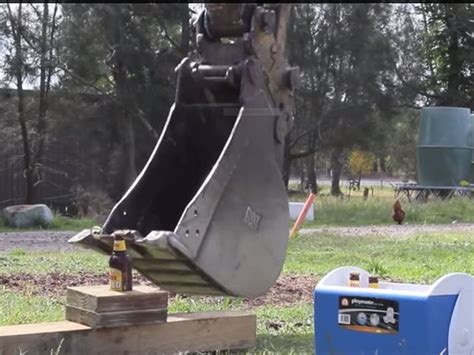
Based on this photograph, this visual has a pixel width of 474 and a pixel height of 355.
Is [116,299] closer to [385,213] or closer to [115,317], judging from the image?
[115,317]

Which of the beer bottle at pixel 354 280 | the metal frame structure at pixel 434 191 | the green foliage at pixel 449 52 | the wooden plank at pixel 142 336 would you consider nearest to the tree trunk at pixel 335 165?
the metal frame structure at pixel 434 191

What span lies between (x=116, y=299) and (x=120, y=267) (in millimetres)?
295

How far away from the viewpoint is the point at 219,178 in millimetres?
4086

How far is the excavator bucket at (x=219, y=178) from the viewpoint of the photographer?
13.3 feet

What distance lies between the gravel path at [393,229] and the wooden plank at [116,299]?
37.1 ft

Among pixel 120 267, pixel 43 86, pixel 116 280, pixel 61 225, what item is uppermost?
pixel 43 86

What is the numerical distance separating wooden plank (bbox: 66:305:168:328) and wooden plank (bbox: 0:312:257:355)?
4 cm

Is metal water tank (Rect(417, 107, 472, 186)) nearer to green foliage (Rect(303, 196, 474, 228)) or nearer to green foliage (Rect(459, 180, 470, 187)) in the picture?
green foliage (Rect(459, 180, 470, 187))

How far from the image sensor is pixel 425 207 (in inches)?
870

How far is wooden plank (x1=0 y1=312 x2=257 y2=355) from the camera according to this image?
482cm

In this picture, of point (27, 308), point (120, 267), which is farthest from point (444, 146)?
point (120, 267)

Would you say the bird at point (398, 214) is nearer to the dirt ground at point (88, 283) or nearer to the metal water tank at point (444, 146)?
the metal water tank at point (444, 146)

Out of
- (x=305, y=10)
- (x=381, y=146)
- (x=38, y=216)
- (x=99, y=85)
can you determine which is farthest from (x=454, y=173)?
(x=38, y=216)

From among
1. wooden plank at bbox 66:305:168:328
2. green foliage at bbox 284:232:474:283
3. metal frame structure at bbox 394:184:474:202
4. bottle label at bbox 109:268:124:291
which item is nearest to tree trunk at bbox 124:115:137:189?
metal frame structure at bbox 394:184:474:202
